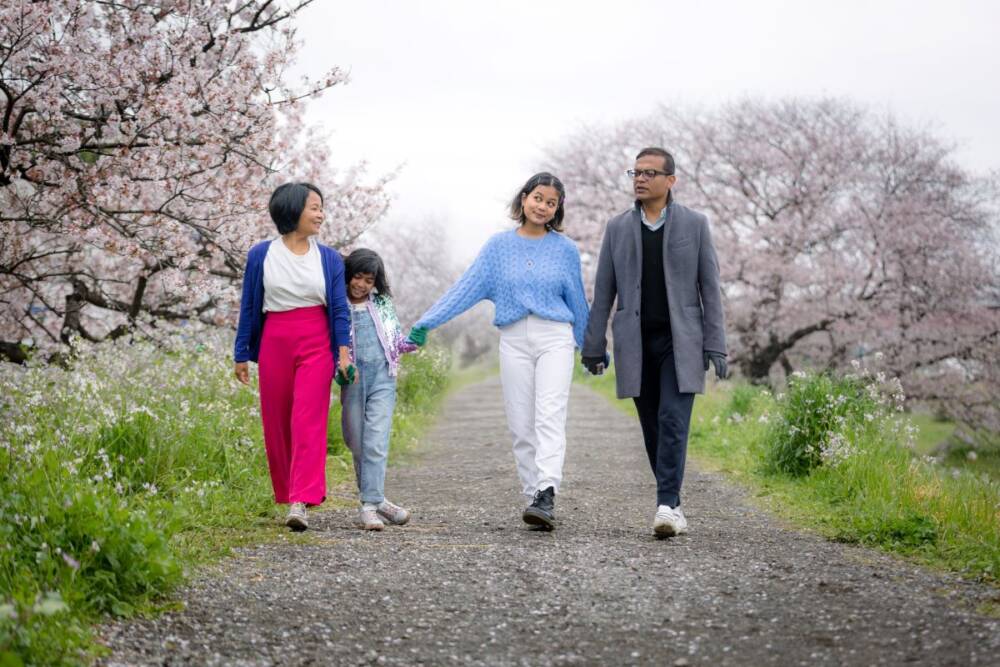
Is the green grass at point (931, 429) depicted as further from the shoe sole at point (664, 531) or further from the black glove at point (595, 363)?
the shoe sole at point (664, 531)

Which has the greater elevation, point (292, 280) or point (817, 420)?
point (292, 280)

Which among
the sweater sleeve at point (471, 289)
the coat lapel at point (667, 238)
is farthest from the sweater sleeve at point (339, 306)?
the coat lapel at point (667, 238)

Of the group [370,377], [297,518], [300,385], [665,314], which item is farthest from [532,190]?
[297,518]

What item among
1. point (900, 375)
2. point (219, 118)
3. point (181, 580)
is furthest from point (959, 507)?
point (900, 375)

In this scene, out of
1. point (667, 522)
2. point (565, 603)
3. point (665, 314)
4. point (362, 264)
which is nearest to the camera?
point (565, 603)

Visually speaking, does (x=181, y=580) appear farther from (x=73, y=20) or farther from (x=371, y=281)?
(x=73, y=20)

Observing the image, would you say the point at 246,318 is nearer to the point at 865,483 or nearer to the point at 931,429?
the point at 865,483

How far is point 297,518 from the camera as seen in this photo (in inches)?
200

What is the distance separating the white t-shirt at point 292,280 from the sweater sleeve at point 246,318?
0.27ft

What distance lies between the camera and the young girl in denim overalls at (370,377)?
5.48 meters

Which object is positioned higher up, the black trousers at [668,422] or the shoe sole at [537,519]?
the black trousers at [668,422]

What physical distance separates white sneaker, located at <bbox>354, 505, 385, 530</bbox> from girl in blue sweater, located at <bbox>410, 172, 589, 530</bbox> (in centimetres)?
81

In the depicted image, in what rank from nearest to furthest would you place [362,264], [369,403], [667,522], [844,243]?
1. [667,522]
2. [362,264]
3. [369,403]
4. [844,243]

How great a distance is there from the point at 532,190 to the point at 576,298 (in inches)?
25.6
